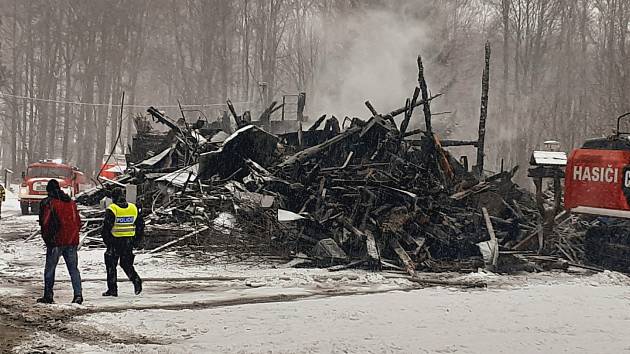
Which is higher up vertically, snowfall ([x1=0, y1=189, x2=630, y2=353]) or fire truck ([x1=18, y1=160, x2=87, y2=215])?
fire truck ([x1=18, y1=160, x2=87, y2=215])

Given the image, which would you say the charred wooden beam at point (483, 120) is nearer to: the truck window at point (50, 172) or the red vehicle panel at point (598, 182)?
the red vehicle panel at point (598, 182)

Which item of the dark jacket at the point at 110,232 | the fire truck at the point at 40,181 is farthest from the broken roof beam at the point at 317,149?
the fire truck at the point at 40,181

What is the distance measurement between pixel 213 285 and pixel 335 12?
103 feet

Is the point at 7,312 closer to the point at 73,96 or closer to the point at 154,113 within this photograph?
the point at 154,113

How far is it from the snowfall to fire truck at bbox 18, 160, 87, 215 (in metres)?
10.9

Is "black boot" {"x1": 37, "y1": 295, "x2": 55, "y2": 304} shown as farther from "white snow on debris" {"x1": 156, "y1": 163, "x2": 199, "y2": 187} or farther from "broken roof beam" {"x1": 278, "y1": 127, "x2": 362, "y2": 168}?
"broken roof beam" {"x1": 278, "y1": 127, "x2": 362, "y2": 168}

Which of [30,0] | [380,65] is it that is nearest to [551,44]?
[380,65]

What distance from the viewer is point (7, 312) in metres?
8.52

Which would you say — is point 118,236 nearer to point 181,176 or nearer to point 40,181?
point 181,176

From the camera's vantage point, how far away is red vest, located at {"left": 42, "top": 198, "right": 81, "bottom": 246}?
8922mm

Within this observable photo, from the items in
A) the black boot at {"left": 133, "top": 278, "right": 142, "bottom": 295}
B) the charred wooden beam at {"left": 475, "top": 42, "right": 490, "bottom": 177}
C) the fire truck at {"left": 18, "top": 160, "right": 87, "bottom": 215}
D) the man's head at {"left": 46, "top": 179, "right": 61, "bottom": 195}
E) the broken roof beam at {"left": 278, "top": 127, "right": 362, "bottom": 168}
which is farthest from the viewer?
the fire truck at {"left": 18, "top": 160, "right": 87, "bottom": 215}

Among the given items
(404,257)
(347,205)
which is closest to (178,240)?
(347,205)

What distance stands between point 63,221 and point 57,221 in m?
0.08

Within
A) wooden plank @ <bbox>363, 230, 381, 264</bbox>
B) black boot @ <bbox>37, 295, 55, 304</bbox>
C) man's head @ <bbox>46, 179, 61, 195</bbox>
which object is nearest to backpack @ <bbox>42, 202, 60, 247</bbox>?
man's head @ <bbox>46, 179, 61, 195</bbox>
